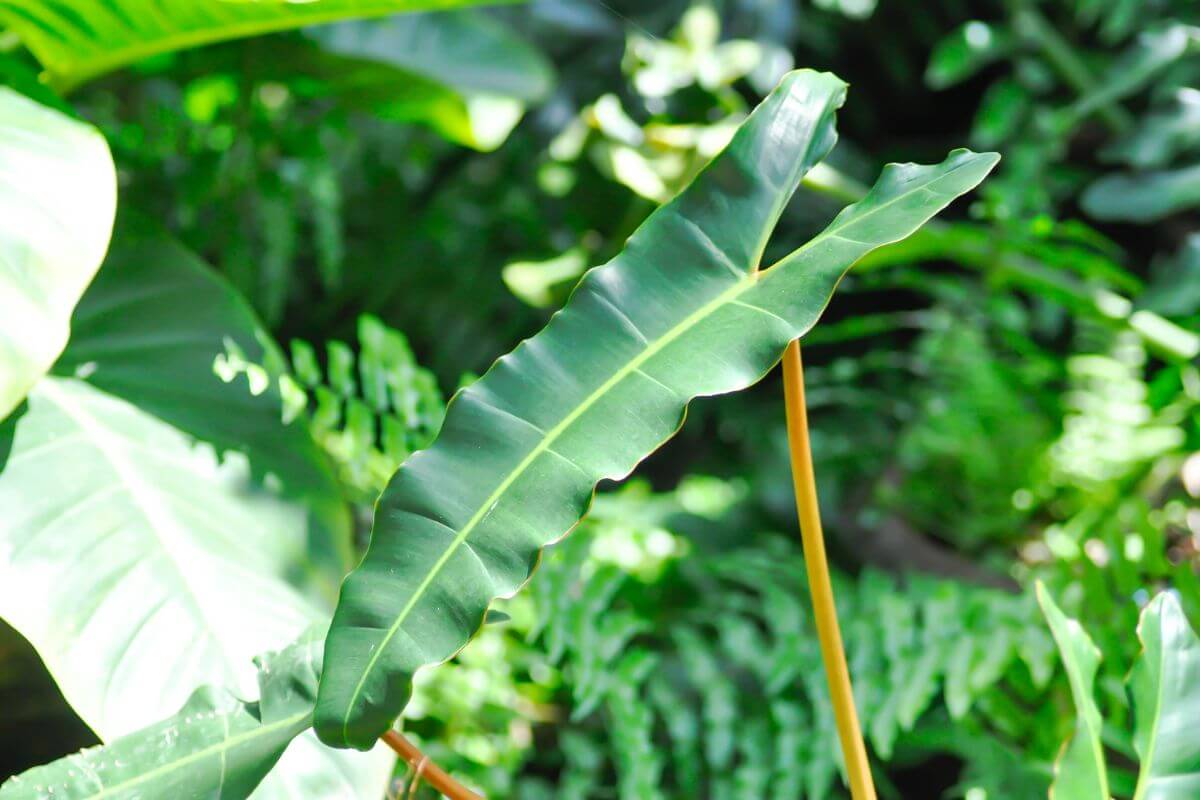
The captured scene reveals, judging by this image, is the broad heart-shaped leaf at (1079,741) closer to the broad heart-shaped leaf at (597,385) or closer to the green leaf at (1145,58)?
the broad heart-shaped leaf at (597,385)

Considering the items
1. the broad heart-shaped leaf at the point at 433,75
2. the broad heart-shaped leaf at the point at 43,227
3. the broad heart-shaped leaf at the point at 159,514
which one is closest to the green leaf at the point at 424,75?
the broad heart-shaped leaf at the point at 433,75

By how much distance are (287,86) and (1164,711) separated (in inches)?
51.2

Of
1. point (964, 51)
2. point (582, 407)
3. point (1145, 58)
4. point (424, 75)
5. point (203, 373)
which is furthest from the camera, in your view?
point (964, 51)

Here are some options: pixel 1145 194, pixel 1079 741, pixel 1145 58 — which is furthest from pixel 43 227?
pixel 1145 58

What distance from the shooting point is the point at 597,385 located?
1.81ft

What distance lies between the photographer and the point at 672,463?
2.04m

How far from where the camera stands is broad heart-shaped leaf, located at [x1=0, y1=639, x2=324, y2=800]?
0.54m

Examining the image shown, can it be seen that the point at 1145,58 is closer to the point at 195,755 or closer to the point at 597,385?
the point at 597,385

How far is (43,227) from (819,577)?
2.05 ft

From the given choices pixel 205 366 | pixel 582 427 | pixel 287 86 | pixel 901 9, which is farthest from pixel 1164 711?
pixel 901 9

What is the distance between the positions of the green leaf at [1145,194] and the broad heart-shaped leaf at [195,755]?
46.8 inches

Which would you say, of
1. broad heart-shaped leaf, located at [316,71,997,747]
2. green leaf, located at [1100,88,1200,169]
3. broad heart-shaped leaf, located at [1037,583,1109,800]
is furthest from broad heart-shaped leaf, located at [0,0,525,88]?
green leaf, located at [1100,88,1200,169]

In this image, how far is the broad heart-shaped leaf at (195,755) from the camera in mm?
544

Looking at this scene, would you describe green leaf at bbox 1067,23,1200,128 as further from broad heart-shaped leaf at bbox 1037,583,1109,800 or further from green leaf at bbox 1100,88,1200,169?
broad heart-shaped leaf at bbox 1037,583,1109,800
